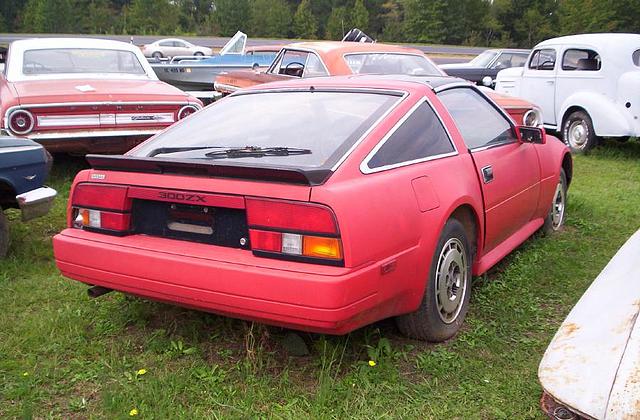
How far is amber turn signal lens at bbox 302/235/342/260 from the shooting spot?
267cm

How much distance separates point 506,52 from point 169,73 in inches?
340

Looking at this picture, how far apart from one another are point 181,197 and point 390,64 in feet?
19.3

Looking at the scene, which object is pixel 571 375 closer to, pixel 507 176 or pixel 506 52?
pixel 507 176

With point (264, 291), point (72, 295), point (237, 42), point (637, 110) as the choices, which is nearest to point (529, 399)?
point (264, 291)

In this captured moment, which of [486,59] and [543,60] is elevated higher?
[543,60]

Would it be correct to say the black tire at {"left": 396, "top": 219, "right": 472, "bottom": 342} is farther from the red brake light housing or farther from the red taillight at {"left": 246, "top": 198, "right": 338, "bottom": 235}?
the red brake light housing

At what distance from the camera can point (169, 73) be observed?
14.8 metres

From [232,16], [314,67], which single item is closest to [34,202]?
[314,67]

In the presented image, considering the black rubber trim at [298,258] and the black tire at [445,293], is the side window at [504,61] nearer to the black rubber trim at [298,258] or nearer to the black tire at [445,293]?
the black tire at [445,293]

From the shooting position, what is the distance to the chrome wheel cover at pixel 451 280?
3322 mm

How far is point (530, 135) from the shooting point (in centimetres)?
445

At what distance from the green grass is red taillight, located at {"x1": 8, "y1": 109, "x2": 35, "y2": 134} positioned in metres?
2.40

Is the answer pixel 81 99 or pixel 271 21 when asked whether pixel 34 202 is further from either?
pixel 271 21

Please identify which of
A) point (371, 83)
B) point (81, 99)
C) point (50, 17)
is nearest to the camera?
point (371, 83)
